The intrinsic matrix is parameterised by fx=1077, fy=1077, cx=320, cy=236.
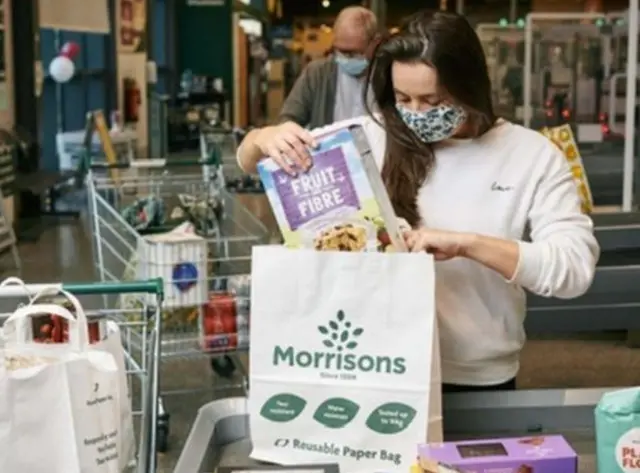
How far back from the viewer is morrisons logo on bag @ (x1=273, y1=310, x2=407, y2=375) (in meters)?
1.58

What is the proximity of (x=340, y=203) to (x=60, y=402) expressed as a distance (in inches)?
19.0

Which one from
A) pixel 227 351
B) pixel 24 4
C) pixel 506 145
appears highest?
pixel 24 4

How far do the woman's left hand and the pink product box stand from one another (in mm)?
342

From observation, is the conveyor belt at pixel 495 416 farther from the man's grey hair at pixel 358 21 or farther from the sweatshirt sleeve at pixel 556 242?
the man's grey hair at pixel 358 21

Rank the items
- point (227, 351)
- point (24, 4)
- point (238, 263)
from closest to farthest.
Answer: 1. point (227, 351)
2. point (238, 263)
3. point (24, 4)

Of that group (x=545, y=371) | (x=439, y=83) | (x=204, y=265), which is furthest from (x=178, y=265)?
(x=545, y=371)

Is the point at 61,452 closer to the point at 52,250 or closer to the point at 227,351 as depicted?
the point at 227,351

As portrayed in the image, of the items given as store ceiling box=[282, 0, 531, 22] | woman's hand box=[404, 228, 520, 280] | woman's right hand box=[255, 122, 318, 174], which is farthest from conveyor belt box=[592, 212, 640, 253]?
store ceiling box=[282, 0, 531, 22]

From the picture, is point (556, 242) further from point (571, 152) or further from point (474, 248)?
point (571, 152)

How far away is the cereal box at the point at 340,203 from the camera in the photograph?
1562 millimetres

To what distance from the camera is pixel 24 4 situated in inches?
410

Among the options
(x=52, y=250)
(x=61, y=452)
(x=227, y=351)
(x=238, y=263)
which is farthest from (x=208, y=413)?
(x=52, y=250)

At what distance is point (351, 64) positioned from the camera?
5.61 m

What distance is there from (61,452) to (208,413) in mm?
396
